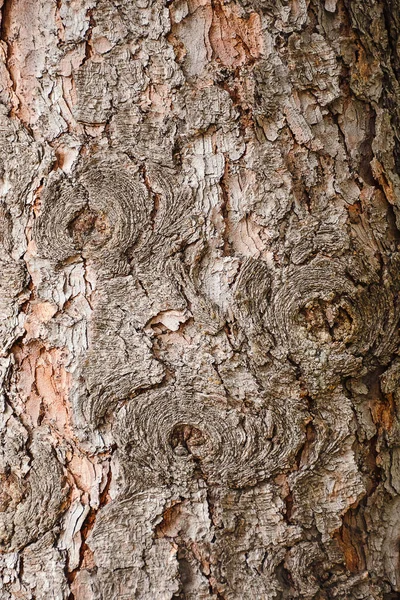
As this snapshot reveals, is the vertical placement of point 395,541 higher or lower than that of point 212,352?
lower

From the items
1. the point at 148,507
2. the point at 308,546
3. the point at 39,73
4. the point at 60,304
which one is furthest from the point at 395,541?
the point at 39,73

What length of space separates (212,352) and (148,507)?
0.31 m

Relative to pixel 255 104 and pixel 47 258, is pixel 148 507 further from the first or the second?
pixel 255 104

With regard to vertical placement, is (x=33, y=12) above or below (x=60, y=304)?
above

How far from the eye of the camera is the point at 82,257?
1.16 meters

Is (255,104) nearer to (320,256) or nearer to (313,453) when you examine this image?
(320,256)

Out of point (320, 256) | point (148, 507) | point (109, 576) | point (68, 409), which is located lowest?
point (109, 576)

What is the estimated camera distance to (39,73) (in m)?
1.18

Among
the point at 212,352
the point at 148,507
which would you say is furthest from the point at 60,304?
the point at 148,507

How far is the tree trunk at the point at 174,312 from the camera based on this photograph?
114 cm

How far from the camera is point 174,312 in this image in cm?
115

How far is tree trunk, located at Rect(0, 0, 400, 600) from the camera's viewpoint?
44.8 inches

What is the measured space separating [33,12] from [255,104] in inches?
18.1

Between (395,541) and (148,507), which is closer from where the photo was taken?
(148,507)
